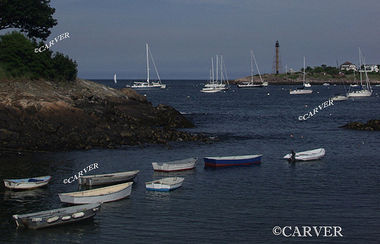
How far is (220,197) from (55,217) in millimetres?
11896

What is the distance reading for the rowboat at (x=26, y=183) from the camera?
35.9 metres

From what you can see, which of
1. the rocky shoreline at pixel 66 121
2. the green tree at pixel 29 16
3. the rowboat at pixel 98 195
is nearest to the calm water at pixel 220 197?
the rowboat at pixel 98 195

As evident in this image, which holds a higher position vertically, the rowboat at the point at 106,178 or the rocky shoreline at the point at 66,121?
the rocky shoreline at the point at 66,121

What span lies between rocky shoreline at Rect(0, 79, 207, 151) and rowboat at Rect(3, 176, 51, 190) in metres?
12.7

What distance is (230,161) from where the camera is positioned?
45.9 m

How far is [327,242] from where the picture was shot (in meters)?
26.5

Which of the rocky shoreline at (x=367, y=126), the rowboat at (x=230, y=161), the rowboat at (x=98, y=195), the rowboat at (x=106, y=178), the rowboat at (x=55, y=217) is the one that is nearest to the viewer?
the rowboat at (x=55, y=217)

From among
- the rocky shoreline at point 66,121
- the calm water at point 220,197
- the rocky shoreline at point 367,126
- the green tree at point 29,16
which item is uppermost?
the green tree at point 29,16

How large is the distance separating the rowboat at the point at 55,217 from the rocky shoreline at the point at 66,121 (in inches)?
846

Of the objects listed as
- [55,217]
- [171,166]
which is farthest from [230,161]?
[55,217]

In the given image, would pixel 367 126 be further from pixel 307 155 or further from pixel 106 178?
pixel 106 178

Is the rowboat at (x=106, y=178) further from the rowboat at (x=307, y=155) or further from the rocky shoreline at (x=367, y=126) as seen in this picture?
the rocky shoreline at (x=367, y=126)

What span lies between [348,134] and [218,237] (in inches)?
1766

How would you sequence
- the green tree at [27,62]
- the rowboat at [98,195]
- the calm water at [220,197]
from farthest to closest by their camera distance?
the green tree at [27,62] < the rowboat at [98,195] < the calm water at [220,197]
